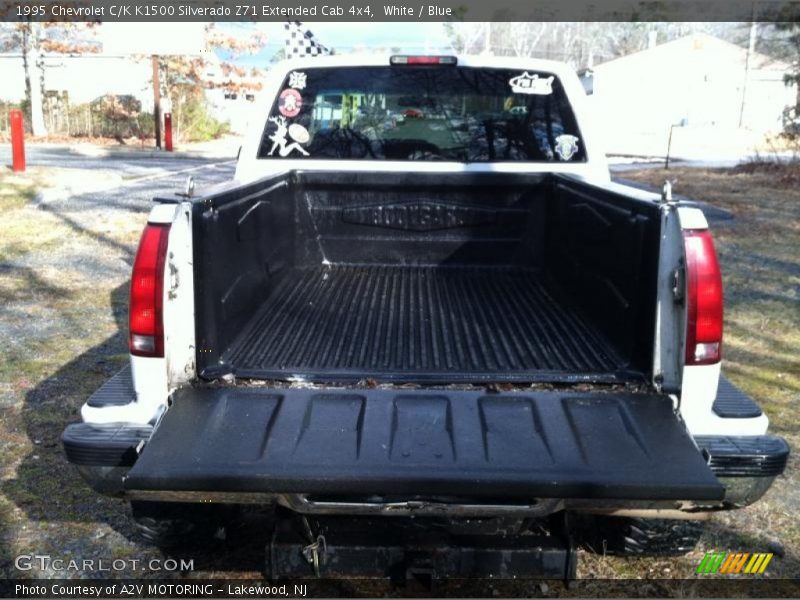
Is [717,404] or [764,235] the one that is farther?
[764,235]

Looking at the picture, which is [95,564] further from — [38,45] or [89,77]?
[89,77]

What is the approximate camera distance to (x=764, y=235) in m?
10.7

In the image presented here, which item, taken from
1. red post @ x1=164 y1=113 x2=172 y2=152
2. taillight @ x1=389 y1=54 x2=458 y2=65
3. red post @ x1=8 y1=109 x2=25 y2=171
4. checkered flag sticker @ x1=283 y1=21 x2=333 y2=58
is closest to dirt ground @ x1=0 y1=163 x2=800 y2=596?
checkered flag sticker @ x1=283 y1=21 x2=333 y2=58

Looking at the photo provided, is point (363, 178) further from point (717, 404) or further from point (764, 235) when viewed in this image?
point (764, 235)

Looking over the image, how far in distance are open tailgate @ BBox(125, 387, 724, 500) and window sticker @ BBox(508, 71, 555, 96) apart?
2445 millimetres

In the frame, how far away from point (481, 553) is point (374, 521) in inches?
13.4

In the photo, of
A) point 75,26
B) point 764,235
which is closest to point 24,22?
point 75,26

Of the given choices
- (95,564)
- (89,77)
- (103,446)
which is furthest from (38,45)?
(103,446)

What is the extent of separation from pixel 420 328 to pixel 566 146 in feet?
5.22

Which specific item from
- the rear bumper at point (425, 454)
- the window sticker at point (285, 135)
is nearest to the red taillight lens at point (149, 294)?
the rear bumper at point (425, 454)

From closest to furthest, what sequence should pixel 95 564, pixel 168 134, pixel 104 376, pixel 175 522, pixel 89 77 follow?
pixel 175 522
pixel 95 564
pixel 104 376
pixel 168 134
pixel 89 77

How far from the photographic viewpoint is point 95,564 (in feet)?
10.4

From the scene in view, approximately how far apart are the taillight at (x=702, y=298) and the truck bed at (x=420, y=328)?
0.35m

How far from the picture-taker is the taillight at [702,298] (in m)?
2.61
